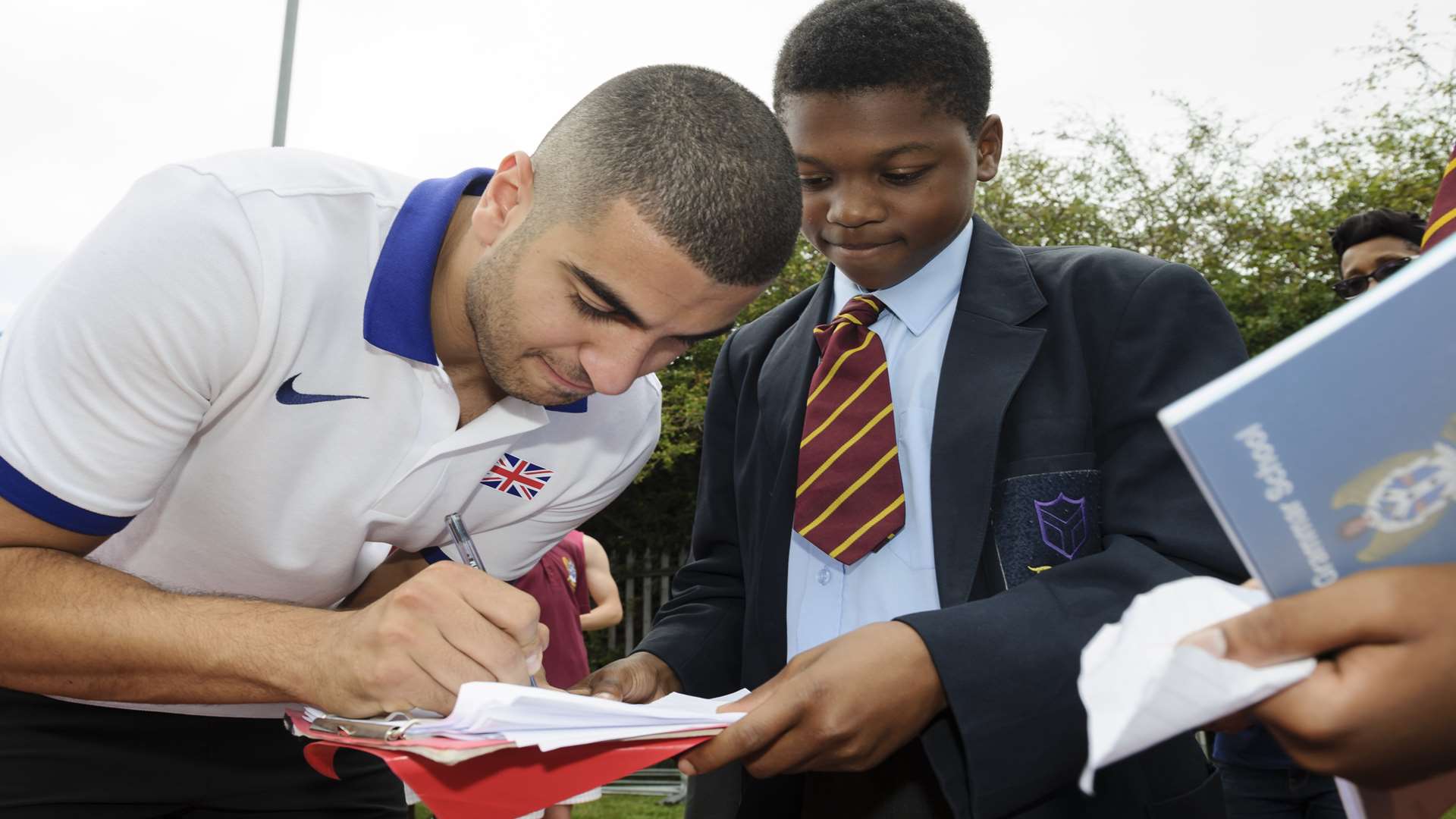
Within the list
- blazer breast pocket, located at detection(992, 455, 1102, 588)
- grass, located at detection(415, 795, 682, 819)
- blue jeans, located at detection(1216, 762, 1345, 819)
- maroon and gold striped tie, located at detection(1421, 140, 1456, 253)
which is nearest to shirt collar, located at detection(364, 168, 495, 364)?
blazer breast pocket, located at detection(992, 455, 1102, 588)

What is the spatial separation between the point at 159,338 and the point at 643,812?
230 inches

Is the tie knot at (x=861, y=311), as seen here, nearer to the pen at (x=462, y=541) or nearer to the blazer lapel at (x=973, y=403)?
the blazer lapel at (x=973, y=403)

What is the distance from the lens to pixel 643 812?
6812 mm

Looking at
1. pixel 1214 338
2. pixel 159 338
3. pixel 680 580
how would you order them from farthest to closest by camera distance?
A: pixel 680 580 < pixel 1214 338 < pixel 159 338

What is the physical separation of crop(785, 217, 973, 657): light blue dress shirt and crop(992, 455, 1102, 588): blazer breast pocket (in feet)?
0.50

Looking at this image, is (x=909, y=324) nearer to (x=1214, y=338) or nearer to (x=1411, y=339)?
(x=1214, y=338)

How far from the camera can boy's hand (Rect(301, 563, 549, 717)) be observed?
1.53 m

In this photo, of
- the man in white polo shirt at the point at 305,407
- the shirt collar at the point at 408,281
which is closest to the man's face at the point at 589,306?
the man in white polo shirt at the point at 305,407

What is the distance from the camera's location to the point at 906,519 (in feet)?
6.70

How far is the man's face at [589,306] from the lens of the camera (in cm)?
193

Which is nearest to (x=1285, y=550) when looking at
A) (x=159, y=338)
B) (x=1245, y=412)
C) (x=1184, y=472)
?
(x=1245, y=412)

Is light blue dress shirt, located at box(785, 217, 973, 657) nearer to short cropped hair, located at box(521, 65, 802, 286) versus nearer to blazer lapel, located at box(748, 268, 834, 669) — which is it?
blazer lapel, located at box(748, 268, 834, 669)

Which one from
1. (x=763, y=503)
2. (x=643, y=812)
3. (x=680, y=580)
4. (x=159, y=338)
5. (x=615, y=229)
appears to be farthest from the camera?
(x=643, y=812)

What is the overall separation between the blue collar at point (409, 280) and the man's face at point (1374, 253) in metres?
4.16
